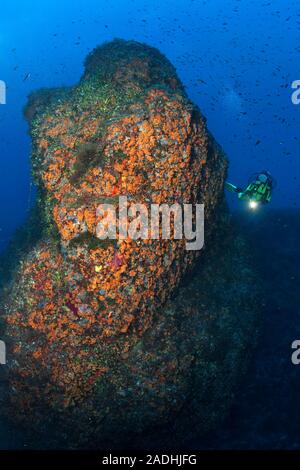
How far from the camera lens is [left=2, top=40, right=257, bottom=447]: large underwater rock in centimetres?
711

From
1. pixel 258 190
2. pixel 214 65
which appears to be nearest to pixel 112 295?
pixel 258 190

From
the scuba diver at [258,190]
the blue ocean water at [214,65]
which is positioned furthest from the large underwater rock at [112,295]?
the blue ocean water at [214,65]

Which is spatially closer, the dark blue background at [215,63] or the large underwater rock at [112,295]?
the large underwater rock at [112,295]

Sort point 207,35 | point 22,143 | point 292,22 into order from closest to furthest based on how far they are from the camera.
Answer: point 22,143 → point 292,22 → point 207,35

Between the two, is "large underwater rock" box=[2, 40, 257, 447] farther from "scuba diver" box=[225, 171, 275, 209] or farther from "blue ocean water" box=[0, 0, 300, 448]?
"blue ocean water" box=[0, 0, 300, 448]

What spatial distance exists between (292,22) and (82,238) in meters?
120

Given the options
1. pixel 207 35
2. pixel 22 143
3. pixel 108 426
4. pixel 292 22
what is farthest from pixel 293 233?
pixel 207 35

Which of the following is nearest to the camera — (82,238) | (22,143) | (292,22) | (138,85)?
(82,238)

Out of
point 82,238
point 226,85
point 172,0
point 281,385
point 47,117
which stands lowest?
point 281,385

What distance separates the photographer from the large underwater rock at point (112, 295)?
711 centimetres

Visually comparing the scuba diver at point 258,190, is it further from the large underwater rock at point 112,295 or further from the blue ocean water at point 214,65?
the blue ocean water at point 214,65

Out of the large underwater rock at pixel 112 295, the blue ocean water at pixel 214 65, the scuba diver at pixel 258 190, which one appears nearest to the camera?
the large underwater rock at pixel 112 295

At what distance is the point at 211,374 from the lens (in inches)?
331

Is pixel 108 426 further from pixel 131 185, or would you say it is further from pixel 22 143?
pixel 22 143
